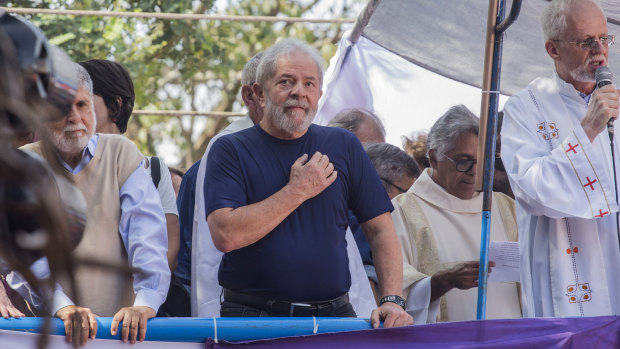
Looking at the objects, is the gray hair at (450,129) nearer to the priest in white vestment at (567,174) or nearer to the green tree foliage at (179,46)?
the priest in white vestment at (567,174)

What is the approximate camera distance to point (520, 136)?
3.84 m

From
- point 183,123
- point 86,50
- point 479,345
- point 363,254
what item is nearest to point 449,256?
point 363,254

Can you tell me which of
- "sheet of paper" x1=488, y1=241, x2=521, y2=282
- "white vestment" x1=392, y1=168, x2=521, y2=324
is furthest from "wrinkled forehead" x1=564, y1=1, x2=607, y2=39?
"white vestment" x1=392, y1=168, x2=521, y2=324

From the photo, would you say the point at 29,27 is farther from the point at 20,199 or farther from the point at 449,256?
the point at 449,256

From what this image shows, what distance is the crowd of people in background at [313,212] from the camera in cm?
327

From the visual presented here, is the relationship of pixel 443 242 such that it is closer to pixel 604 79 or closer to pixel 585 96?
pixel 585 96

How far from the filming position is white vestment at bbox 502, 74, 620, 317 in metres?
3.55

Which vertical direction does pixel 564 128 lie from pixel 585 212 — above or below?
above

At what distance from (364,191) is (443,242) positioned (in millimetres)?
1246

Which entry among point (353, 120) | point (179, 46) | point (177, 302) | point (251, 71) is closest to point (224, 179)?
point (177, 302)

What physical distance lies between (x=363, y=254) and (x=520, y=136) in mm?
957

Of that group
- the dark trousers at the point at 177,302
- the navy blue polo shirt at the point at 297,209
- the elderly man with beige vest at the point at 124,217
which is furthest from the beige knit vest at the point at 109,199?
the dark trousers at the point at 177,302

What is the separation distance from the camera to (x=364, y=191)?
3.54 meters

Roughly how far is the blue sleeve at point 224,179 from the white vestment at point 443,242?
1180 millimetres
